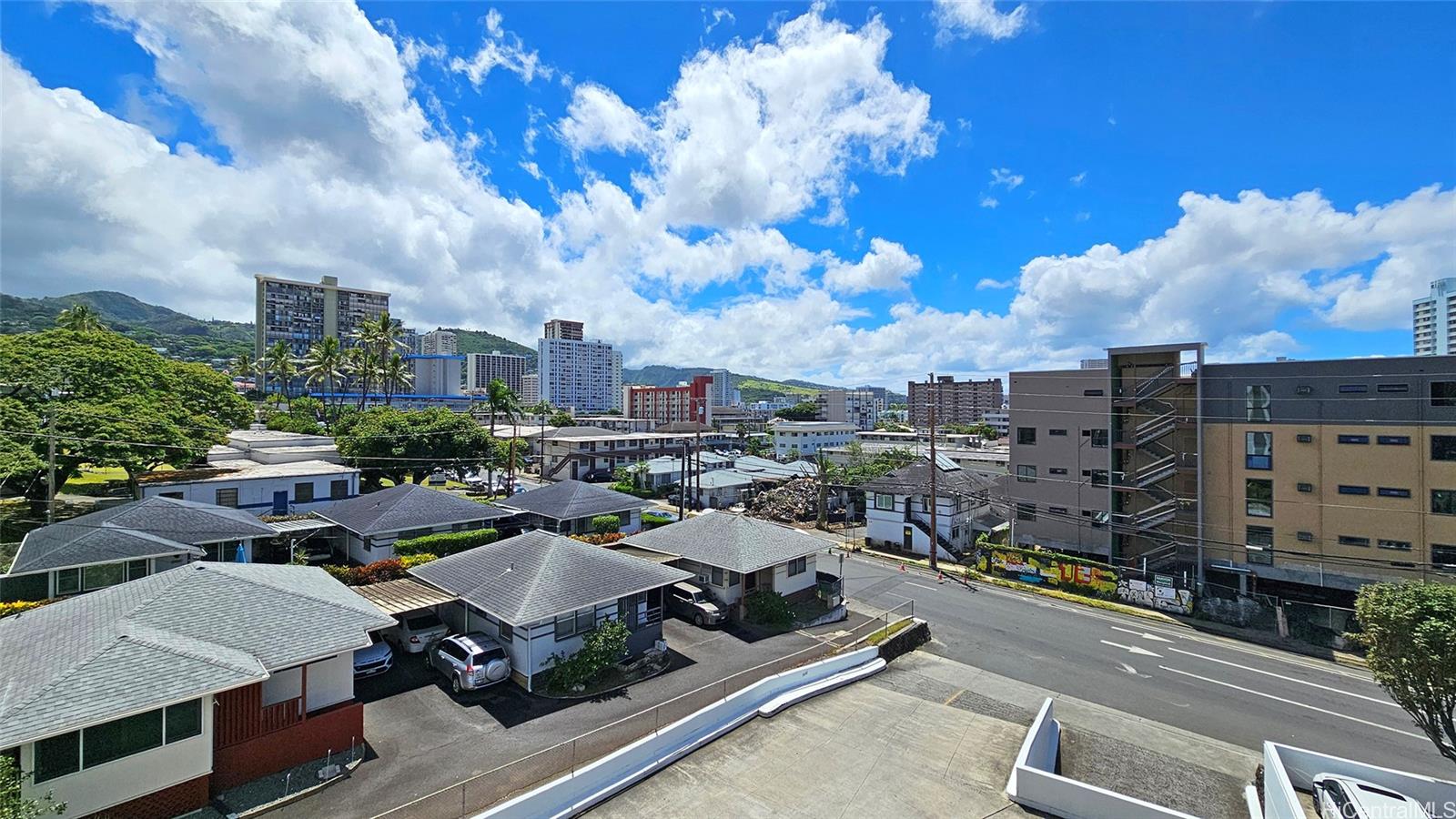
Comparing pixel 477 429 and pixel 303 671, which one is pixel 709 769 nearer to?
pixel 303 671

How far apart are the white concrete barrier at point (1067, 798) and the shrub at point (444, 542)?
2480 centimetres

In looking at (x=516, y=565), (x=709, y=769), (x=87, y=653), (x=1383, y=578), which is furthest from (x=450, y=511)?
(x=1383, y=578)

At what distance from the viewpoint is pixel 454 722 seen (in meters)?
15.3

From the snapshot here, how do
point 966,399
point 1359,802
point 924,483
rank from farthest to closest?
point 966,399, point 924,483, point 1359,802

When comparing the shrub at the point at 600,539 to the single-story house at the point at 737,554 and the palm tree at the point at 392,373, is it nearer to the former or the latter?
the single-story house at the point at 737,554

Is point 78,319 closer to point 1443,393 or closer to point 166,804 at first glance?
point 166,804

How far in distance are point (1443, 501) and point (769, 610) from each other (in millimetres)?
32060

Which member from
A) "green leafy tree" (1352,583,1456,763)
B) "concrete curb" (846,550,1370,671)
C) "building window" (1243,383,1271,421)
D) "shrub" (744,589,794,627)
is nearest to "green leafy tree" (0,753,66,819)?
"shrub" (744,589,794,627)

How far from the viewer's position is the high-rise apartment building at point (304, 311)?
142625 mm

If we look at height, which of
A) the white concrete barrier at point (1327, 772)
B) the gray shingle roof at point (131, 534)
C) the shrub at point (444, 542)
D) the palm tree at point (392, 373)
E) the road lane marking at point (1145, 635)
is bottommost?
the road lane marking at point (1145, 635)

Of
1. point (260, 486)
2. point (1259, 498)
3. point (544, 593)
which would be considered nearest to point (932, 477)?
point (1259, 498)

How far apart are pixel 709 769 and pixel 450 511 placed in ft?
71.6

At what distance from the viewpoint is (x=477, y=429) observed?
158ft

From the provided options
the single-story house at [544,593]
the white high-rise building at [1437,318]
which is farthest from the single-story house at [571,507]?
the white high-rise building at [1437,318]
